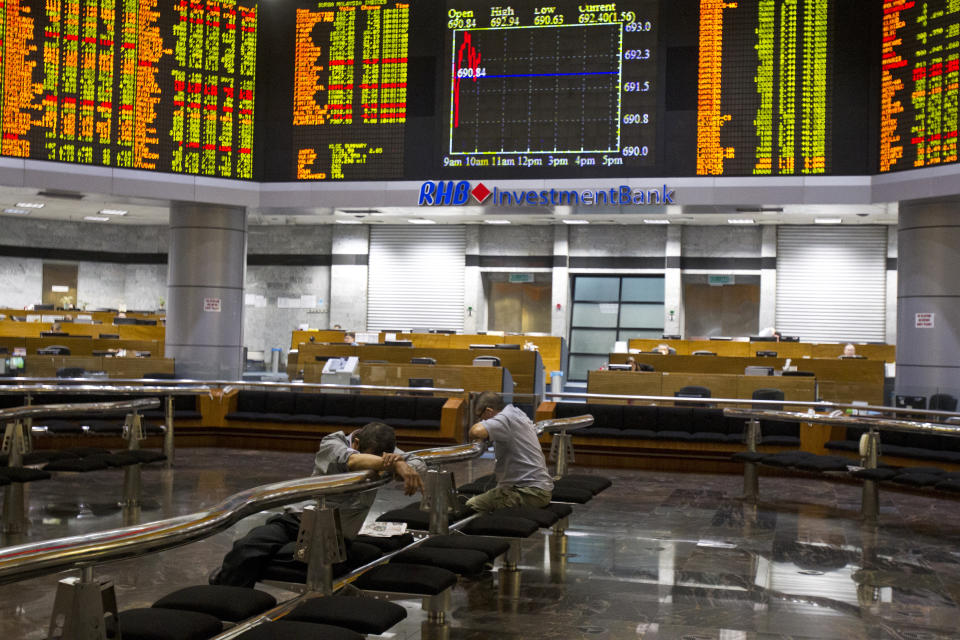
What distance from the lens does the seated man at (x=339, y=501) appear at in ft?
12.8

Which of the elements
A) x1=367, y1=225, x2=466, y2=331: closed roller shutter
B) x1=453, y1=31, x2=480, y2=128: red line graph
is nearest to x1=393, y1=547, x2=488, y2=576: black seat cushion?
x1=453, y1=31, x2=480, y2=128: red line graph

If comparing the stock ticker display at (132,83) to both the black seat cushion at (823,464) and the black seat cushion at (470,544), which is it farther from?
the black seat cushion at (470,544)

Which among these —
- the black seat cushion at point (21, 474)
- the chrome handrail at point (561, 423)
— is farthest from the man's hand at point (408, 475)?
the black seat cushion at point (21, 474)

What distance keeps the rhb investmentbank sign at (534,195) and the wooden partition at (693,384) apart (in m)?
2.51

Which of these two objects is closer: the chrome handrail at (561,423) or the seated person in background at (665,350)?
the chrome handrail at (561,423)

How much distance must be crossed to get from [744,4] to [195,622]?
12.3 metres

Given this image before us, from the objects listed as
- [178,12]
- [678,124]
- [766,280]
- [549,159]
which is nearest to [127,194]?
[178,12]

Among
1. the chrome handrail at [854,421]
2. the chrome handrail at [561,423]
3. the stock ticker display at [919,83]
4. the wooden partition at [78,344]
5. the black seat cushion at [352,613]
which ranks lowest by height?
the black seat cushion at [352,613]

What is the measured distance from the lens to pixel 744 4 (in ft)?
43.3

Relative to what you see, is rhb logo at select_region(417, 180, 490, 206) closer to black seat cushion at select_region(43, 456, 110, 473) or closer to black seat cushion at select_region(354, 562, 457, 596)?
black seat cushion at select_region(43, 456, 110, 473)

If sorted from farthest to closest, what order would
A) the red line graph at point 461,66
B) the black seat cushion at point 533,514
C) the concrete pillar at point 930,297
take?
the red line graph at point 461,66
the concrete pillar at point 930,297
the black seat cushion at point 533,514

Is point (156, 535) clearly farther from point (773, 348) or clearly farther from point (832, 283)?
point (832, 283)

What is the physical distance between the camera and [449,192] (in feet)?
47.0

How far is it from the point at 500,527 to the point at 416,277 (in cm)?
1886
